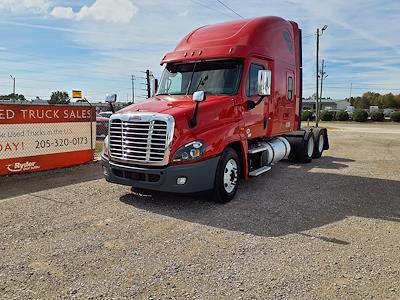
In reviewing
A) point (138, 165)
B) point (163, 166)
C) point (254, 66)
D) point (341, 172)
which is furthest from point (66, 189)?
point (341, 172)

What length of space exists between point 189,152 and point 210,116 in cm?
78

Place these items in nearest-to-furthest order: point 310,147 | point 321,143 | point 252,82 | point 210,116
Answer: point 210,116, point 252,82, point 310,147, point 321,143

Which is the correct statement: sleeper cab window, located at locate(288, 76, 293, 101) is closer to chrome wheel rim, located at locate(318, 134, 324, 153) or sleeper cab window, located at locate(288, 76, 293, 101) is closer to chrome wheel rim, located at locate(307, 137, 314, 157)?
chrome wheel rim, located at locate(307, 137, 314, 157)

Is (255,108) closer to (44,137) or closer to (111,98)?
(111,98)

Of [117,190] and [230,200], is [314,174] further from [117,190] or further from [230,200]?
[117,190]

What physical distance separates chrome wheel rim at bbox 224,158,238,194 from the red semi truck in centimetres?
2

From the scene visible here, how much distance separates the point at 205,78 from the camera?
23.9 ft

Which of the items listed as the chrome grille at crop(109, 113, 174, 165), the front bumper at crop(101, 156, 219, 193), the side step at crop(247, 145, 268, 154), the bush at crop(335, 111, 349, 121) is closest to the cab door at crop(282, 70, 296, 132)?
the side step at crop(247, 145, 268, 154)

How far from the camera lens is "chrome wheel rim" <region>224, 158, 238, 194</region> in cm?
659

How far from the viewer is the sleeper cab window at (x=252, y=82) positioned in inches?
287

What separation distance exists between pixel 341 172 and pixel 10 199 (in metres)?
8.03

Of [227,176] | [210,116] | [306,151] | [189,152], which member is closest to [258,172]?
[227,176]

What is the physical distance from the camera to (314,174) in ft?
32.1

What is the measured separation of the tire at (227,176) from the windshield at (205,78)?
1255 mm
